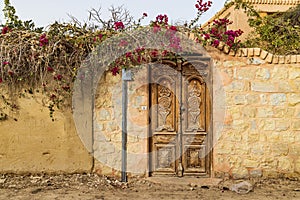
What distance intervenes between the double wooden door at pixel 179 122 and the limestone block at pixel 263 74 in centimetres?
83

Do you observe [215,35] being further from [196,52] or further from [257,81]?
[257,81]

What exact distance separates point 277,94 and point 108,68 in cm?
266

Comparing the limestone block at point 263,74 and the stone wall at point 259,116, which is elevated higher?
the limestone block at point 263,74

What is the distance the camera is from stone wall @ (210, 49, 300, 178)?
5.46 meters

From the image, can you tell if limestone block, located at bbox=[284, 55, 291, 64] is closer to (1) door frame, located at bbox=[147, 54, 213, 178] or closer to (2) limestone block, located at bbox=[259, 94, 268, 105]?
(2) limestone block, located at bbox=[259, 94, 268, 105]

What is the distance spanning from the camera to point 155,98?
5.70 meters

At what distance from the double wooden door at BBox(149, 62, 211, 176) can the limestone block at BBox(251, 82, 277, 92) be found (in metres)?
0.74

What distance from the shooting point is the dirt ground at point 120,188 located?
4891 millimetres

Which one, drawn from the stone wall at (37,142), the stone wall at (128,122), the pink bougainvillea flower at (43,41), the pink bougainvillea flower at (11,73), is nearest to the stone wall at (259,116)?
the stone wall at (128,122)

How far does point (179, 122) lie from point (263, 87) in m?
1.42

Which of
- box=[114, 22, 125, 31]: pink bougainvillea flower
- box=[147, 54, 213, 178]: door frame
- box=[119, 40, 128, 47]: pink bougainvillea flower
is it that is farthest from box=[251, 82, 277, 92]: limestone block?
box=[114, 22, 125, 31]: pink bougainvillea flower

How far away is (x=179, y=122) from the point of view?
18.7 ft

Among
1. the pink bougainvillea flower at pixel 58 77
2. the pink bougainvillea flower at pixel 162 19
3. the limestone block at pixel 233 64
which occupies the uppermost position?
the pink bougainvillea flower at pixel 162 19

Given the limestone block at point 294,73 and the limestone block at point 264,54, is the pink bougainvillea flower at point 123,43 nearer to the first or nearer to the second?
the limestone block at point 264,54
